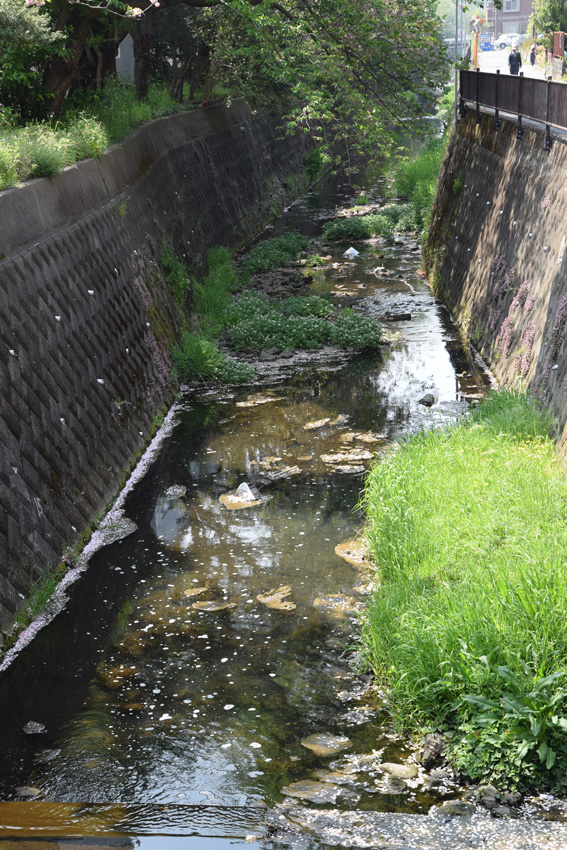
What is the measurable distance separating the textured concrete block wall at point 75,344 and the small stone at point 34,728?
41.7 inches

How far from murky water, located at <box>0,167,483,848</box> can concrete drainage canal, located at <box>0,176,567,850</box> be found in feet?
0.05

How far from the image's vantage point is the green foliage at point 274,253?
69.4 ft

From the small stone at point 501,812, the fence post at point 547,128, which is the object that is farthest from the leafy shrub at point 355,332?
the small stone at point 501,812

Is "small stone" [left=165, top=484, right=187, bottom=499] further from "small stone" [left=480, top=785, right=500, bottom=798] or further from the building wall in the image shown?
the building wall

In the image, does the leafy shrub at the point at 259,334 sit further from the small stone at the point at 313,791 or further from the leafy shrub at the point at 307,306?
the small stone at the point at 313,791

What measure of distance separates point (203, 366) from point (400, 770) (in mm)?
9298

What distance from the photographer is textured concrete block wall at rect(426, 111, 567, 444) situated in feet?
34.4

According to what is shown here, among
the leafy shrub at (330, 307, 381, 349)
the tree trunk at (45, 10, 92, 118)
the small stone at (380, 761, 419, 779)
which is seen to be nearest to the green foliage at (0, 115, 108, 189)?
the tree trunk at (45, 10, 92, 118)

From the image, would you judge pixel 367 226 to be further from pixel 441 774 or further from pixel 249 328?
pixel 441 774

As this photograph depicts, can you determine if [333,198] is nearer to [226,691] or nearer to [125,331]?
[125,331]

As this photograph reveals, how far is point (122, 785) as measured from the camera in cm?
546

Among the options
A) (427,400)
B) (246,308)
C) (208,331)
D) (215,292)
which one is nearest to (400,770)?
(427,400)

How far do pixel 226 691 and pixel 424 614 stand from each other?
5.11 feet

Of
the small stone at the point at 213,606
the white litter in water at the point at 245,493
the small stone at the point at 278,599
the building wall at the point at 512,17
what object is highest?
the building wall at the point at 512,17
